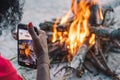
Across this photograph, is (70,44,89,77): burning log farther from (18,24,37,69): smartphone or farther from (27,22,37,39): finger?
(27,22,37,39): finger

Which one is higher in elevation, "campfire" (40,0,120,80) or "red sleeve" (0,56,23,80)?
"red sleeve" (0,56,23,80)

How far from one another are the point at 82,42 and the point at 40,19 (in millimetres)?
2130

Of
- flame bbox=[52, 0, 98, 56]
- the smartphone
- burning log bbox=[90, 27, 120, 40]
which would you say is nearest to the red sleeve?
the smartphone

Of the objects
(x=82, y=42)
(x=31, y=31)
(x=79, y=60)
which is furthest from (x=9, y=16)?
(x=31, y=31)

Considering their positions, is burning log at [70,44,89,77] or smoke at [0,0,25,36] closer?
burning log at [70,44,89,77]

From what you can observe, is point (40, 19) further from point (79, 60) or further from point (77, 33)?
point (79, 60)

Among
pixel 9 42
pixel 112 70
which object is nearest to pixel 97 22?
pixel 112 70

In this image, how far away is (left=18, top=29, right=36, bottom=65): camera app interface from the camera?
4.05 meters

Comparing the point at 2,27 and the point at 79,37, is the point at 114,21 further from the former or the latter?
the point at 2,27

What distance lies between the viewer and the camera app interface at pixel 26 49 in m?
4.05

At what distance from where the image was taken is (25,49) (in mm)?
4461

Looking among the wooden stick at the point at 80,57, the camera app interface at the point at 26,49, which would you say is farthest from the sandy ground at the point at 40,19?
the camera app interface at the point at 26,49

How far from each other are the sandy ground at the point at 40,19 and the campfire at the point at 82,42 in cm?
18

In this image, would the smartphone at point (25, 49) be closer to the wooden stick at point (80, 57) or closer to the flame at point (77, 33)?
the wooden stick at point (80, 57)
